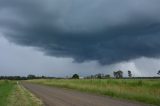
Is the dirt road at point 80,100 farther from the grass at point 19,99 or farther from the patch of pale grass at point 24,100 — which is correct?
the grass at point 19,99

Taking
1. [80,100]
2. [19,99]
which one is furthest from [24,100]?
[80,100]

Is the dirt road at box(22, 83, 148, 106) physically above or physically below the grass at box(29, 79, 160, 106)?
below

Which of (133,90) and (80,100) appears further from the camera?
(133,90)

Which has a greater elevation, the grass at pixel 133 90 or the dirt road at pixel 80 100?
the grass at pixel 133 90

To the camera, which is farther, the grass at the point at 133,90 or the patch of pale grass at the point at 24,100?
the grass at the point at 133,90

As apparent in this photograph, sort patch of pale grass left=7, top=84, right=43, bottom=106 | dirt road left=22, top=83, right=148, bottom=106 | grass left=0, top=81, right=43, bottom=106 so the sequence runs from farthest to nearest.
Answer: grass left=0, top=81, right=43, bottom=106
patch of pale grass left=7, top=84, right=43, bottom=106
dirt road left=22, top=83, right=148, bottom=106

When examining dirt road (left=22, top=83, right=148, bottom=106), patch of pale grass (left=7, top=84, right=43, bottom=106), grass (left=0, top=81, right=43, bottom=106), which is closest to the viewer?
dirt road (left=22, top=83, right=148, bottom=106)

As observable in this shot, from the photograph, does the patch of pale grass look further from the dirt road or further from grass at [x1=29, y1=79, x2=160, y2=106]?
grass at [x1=29, y1=79, x2=160, y2=106]

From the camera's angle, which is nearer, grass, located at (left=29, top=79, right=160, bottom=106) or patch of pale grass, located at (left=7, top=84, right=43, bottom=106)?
patch of pale grass, located at (left=7, top=84, right=43, bottom=106)

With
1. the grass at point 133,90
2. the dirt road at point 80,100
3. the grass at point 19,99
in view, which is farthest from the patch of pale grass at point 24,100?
the grass at point 133,90

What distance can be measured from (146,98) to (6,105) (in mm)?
11849

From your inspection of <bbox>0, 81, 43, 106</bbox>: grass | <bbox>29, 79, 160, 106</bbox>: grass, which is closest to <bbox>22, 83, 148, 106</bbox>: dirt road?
<bbox>0, 81, 43, 106</bbox>: grass

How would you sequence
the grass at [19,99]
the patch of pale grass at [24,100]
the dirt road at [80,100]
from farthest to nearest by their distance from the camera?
the grass at [19,99] → the patch of pale grass at [24,100] → the dirt road at [80,100]

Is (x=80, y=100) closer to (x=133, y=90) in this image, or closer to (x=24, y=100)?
(x=24, y=100)
